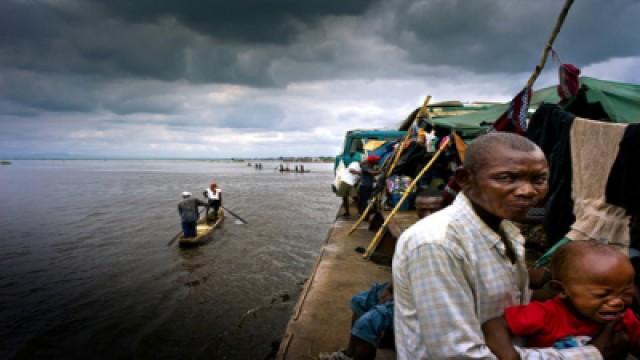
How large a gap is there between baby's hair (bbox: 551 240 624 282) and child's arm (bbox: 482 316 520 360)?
499 mm

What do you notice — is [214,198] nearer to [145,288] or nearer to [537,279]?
[145,288]

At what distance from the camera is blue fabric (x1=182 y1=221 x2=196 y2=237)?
13.0 metres

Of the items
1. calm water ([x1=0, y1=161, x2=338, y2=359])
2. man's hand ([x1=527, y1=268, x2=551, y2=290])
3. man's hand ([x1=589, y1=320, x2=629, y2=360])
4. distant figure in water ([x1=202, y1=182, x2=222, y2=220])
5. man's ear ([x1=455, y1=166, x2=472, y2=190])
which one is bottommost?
calm water ([x1=0, y1=161, x2=338, y2=359])

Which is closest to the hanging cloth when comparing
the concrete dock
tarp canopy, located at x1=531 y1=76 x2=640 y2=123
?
tarp canopy, located at x1=531 y1=76 x2=640 y2=123

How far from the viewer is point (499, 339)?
1329 mm

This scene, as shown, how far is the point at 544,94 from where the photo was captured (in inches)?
252

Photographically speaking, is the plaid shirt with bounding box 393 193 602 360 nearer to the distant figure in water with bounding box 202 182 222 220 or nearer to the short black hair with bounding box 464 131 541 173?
the short black hair with bounding box 464 131 541 173

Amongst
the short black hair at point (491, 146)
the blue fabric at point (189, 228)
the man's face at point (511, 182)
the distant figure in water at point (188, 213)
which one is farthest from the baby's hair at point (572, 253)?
the blue fabric at point (189, 228)

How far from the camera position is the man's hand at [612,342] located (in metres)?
1.45

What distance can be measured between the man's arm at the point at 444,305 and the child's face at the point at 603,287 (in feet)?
2.09

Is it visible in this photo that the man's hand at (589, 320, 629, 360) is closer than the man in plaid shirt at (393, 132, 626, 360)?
No

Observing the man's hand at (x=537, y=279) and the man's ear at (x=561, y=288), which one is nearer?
the man's ear at (x=561, y=288)

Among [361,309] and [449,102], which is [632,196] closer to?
[361,309]

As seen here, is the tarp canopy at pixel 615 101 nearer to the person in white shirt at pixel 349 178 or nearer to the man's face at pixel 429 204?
the man's face at pixel 429 204
